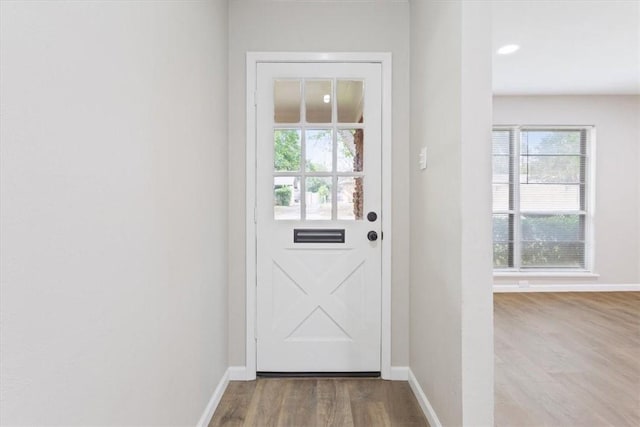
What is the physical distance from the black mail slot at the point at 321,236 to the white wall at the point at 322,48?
1.23 ft

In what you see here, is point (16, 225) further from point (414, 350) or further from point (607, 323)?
point (607, 323)

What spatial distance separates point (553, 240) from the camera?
5.53m

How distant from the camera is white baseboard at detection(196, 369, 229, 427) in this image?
1.99 metres

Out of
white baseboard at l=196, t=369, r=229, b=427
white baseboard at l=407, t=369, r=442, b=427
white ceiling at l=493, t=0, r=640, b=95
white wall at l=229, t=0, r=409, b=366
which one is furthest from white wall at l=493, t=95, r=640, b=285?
white baseboard at l=196, t=369, r=229, b=427

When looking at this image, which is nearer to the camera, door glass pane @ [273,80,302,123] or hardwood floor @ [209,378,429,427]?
hardwood floor @ [209,378,429,427]

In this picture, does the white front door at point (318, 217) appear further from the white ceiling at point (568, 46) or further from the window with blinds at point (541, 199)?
the window with blinds at point (541, 199)

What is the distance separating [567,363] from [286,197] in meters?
2.49

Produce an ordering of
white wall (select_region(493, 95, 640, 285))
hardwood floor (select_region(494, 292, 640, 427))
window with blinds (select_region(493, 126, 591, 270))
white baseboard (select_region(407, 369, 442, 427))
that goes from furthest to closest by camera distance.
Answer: window with blinds (select_region(493, 126, 591, 270)) < white wall (select_region(493, 95, 640, 285)) < hardwood floor (select_region(494, 292, 640, 427)) < white baseboard (select_region(407, 369, 442, 427))

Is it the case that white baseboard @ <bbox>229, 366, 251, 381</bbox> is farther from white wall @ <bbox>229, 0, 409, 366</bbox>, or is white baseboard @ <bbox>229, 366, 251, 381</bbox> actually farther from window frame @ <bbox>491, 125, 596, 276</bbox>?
window frame @ <bbox>491, 125, 596, 276</bbox>

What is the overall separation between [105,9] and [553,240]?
606 centimetres

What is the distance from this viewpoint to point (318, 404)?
7.44 ft

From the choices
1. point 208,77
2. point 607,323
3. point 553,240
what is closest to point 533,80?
point 553,240

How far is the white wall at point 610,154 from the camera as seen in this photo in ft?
17.6

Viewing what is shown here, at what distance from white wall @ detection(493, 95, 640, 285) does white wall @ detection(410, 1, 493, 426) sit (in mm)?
3931
